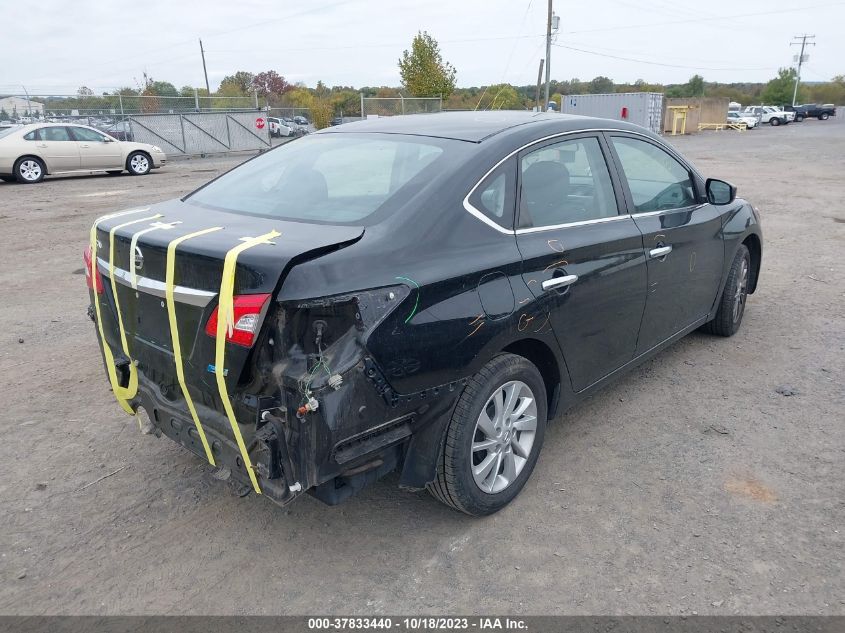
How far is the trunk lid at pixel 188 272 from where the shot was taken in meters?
2.38

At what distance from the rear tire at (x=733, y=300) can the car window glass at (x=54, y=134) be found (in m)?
16.6

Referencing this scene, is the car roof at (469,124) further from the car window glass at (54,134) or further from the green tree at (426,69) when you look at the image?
the green tree at (426,69)

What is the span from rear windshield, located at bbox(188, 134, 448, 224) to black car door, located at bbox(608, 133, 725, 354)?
135 cm

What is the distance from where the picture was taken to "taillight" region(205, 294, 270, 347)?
233 cm

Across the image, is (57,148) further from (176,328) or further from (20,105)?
(176,328)

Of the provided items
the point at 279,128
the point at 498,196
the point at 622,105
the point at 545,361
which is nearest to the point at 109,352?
the point at 498,196

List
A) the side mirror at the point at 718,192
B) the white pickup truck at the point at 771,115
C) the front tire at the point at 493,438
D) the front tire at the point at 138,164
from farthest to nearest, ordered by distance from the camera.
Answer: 1. the white pickup truck at the point at 771,115
2. the front tire at the point at 138,164
3. the side mirror at the point at 718,192
4. the front tire at the point at 493,438

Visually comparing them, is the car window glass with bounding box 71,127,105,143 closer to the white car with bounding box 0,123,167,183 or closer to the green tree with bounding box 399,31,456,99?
the white car with bounding box 0,123,167,183

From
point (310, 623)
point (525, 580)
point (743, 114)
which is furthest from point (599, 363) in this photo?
point (743, 114)

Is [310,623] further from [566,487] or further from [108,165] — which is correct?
[108,165]

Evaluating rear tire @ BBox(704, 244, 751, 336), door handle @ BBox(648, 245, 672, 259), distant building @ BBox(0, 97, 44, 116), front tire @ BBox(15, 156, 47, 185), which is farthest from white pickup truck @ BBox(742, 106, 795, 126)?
door handle @ BBox(648, 245, 672, 259)

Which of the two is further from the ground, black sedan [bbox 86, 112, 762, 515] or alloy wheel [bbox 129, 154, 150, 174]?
black sedan [bbox 86, 112, 762, 515]

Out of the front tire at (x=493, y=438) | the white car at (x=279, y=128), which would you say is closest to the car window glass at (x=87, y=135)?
the front tire at (x=493, y=438)

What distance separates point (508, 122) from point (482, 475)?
5.96 feet
